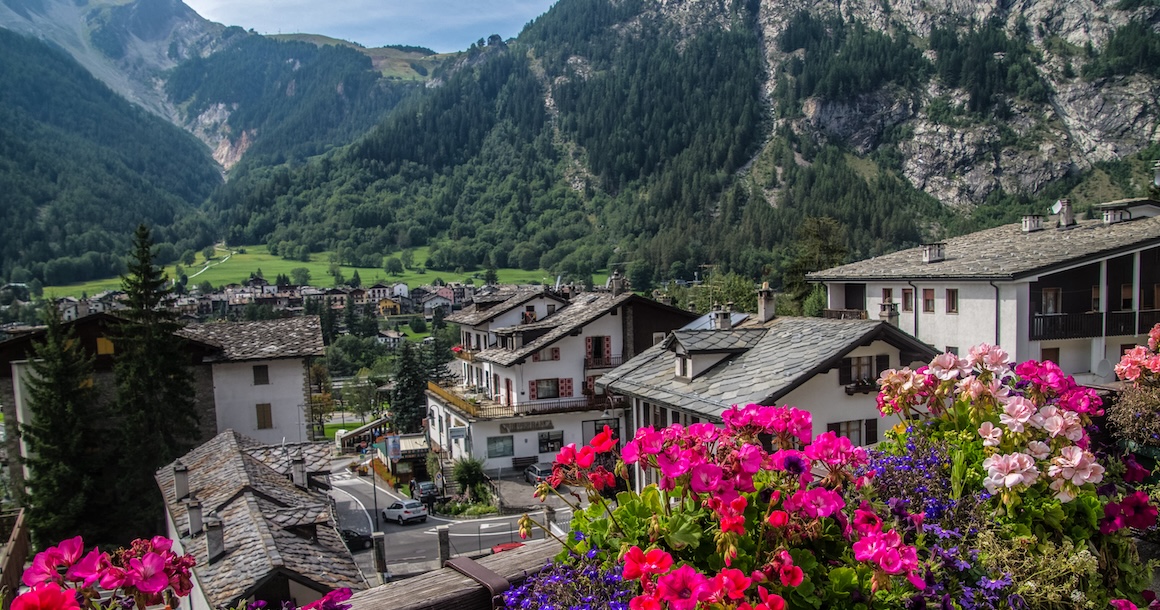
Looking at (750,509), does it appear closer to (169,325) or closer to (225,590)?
(225,590)

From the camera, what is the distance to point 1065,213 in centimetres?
3459

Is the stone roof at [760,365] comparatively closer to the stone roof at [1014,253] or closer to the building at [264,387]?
the stone roof at [1014,253]

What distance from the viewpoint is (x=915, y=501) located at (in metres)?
3.54

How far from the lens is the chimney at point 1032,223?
34.9 m

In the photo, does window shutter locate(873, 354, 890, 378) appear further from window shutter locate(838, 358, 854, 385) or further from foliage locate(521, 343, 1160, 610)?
foliage locate(521, 343, 1160, 610)

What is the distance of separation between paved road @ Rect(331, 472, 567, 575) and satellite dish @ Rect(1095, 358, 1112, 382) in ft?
67.0

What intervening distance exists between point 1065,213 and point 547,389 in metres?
24.5

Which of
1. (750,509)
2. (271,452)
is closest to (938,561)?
(750,509)

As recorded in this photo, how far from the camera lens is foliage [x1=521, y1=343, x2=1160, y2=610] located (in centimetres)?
269

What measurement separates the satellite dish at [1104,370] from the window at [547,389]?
2274 centimetres

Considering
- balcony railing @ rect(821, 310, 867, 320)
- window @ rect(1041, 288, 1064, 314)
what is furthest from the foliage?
balcony railing @ rect(821, 310, 867, 320)

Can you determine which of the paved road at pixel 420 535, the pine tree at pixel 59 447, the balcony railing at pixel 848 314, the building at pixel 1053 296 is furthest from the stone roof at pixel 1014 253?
the pine tree at pixel 59 447

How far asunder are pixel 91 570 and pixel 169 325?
37633 millimetres

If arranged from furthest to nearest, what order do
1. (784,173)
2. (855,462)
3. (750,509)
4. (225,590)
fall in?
(784,173) < (225,590) < (855,462) < (750,509)
